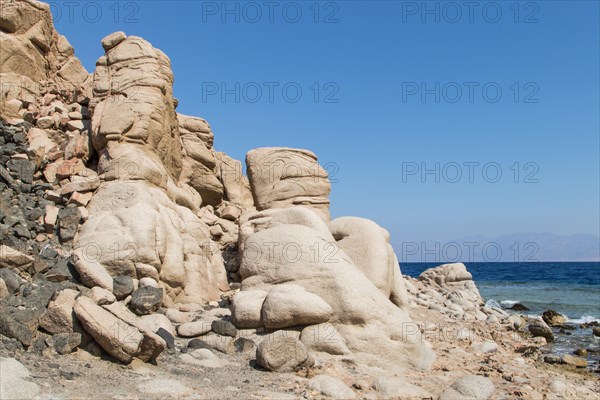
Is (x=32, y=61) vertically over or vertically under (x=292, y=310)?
over

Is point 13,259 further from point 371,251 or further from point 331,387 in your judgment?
point 371,251

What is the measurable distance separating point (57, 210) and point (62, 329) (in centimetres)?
444

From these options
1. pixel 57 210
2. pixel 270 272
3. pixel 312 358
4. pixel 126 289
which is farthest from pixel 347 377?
pixel 57 210

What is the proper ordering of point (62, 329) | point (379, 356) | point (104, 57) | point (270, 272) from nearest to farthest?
point (62, 329) → point (379, 356) → point (270, 272) → point (104, 57)

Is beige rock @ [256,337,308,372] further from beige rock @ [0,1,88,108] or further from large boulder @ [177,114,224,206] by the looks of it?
beige rock @ [0,1,88,108]

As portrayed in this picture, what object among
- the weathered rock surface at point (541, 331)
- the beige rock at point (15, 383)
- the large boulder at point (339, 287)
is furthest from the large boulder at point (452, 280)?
the beige rock at point (15, 383)

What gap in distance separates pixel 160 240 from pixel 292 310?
11.2ft

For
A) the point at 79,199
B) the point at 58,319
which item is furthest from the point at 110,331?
the point at 79,199

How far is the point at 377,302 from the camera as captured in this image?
10.3 meters

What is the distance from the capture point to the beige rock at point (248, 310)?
10125 mm

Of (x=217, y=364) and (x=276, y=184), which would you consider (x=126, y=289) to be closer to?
(x=217, y=364)

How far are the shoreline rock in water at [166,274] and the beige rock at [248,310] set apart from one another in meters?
0.03

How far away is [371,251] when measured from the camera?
12.8 metres

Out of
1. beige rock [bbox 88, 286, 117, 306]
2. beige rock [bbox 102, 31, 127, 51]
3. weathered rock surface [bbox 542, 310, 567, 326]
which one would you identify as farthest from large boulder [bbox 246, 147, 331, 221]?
weathered rock surface [bbox 542, 310, 567, 326]
